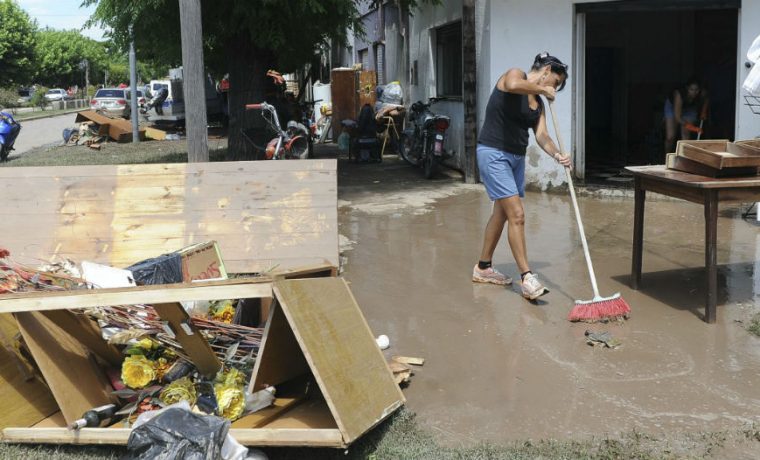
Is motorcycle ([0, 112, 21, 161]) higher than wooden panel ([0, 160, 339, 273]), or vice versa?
motorcycle ([0, 112, 21, 161])

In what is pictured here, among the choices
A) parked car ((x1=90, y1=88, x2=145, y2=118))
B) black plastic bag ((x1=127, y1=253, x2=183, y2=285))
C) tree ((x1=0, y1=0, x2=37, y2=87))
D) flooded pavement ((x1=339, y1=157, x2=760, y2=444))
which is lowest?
flooded pavement ((x1=339, y1=157, x2=760, y2=444))

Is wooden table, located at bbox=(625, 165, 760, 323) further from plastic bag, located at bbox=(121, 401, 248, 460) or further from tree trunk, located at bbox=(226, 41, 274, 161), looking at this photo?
tree trunk, located at bbox=(226, 41, 274, 161)

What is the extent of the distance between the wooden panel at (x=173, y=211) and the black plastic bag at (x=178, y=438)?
10.9 ft

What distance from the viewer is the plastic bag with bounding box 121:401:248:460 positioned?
10.7 feet

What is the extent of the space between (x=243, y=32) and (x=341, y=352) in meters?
9.09

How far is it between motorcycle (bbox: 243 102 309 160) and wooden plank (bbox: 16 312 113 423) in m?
6.81

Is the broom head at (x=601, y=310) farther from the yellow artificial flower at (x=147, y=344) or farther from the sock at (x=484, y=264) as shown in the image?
the yellow artificial flower at (x=147, y=344)

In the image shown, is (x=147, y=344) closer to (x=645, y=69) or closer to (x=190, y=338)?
(x=190, y=338)

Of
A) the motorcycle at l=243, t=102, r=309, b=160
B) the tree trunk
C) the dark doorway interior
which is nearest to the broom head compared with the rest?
the motorcycle at l=243, t=102, r=309, b=160

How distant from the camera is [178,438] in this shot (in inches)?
130

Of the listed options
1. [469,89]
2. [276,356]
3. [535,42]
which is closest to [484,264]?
[276,356]

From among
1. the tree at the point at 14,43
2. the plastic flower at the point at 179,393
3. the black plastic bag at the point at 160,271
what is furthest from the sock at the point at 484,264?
the tree at the point at 14,43

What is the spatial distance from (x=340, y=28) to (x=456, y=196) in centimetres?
340

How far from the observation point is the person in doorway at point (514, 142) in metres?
5.93
